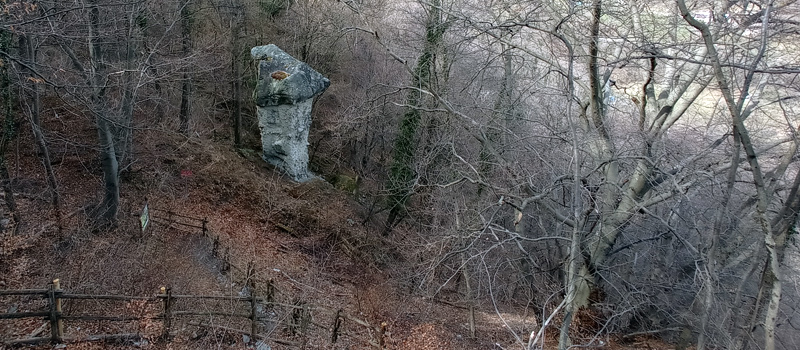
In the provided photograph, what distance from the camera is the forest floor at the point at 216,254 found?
828 centimetres

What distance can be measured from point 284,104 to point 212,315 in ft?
30.8

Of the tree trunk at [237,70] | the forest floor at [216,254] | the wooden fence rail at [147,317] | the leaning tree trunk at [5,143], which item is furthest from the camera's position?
the tree trunk at [237,70]

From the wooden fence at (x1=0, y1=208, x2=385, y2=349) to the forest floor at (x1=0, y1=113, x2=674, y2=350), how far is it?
68 millimetres

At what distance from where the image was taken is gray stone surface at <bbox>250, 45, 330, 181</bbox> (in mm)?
16312

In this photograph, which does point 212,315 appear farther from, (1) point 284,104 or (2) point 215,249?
(1) point 284,104

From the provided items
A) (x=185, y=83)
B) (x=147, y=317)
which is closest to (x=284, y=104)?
(x=185, y=83)

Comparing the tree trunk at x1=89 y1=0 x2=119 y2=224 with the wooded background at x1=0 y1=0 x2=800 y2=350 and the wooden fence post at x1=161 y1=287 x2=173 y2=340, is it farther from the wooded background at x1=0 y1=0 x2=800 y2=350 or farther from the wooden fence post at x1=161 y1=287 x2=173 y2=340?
the wooden fence post at x1=161 y1=287 x2=173 y2=340

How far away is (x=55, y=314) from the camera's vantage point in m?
6.64

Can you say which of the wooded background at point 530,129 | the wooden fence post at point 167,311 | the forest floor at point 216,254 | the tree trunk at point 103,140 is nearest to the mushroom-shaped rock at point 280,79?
the wooded background at point 530,129

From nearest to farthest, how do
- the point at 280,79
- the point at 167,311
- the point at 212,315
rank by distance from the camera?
the point at 167,311
the point at 212,315
the point at 280,79

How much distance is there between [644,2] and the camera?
26.1 ft

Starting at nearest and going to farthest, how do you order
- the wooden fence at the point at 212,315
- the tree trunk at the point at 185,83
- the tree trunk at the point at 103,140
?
the wooden fence at the point at 212,315 < the tree trunk at the point at 103,140 < the tree trunk at the point at 185,83

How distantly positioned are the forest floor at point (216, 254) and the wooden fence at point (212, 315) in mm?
68

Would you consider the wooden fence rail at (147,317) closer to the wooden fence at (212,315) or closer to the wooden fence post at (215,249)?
the wooden fence at (212,315)
